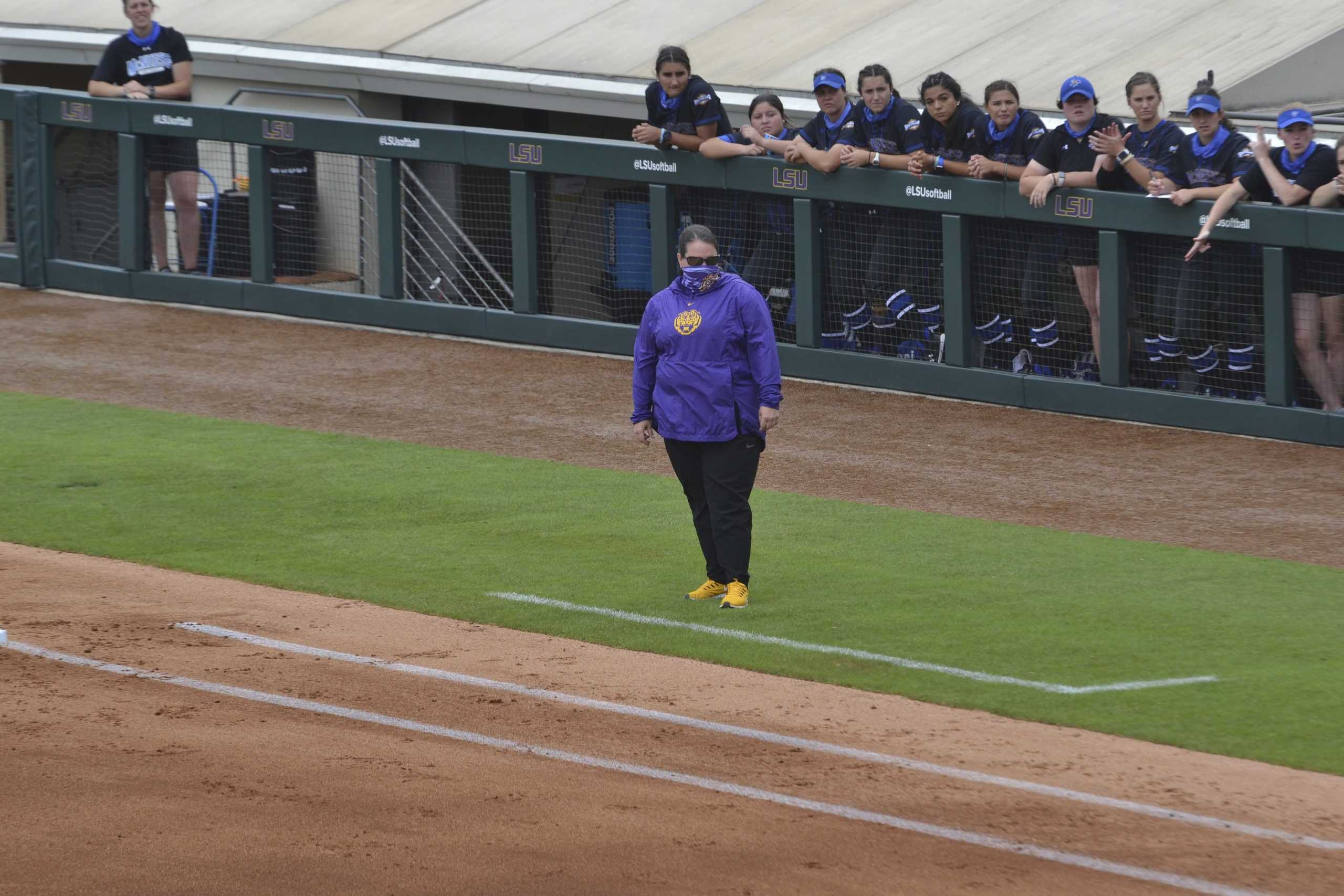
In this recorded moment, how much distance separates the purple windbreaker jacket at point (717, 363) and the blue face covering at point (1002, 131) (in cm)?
489

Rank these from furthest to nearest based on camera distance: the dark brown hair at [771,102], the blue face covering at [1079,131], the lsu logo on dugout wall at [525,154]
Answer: the lsu logo on dugout wall at [525,154] → the dark brown hair at [771,102] → the blue face covering at [1079,131]

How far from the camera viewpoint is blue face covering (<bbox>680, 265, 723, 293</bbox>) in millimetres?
9000

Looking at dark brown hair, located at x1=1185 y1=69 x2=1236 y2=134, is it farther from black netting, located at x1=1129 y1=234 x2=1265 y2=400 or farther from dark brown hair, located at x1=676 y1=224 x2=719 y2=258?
dark brown hair, located at x1=676 y1=224 x2=719 y2=258

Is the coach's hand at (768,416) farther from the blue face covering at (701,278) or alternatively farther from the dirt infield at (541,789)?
the dirt infield at (541,789)

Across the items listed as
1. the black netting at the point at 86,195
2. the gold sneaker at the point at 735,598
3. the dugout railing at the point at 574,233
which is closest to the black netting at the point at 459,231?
the dugout railing at the point at 574,233

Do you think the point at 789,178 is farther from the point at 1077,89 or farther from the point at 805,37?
the point at 805,37

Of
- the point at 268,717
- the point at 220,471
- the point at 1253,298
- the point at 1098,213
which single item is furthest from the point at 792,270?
the point at 268,717

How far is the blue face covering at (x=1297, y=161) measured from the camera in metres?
12.1

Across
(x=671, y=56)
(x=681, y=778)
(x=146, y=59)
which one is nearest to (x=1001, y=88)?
(x=671, y=56)

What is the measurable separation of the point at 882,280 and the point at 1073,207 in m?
1.74

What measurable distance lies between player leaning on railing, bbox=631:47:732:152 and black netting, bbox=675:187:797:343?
0.44 m

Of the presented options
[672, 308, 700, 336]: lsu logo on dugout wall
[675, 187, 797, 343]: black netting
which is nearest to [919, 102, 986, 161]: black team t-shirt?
[675, 187, 797, 343]: black netting

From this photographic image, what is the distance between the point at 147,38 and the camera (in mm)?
17750

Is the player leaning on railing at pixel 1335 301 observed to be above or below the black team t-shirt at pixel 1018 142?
below
